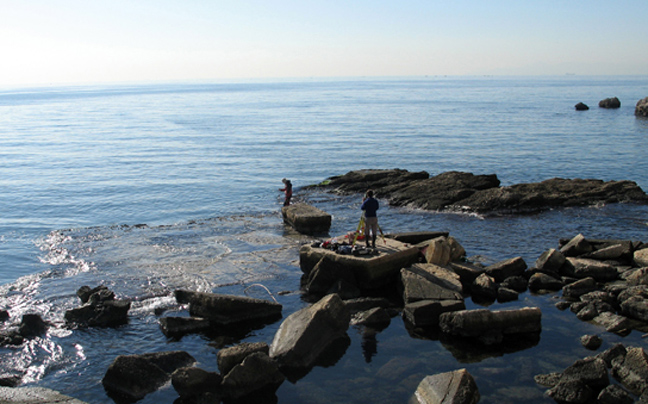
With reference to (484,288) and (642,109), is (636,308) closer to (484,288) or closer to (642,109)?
(484,288)

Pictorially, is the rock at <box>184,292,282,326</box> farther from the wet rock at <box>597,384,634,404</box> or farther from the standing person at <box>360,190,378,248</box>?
the wet rock at <box>597,384,634,404</box>

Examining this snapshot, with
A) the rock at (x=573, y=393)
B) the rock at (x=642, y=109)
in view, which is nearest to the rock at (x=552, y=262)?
the rock at (x=573, y=393)

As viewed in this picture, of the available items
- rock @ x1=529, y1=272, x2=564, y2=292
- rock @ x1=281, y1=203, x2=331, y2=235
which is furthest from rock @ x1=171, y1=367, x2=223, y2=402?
rock @ x1=281, y1=203, x2=331, y2=235

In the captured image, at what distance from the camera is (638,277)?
58.6ft

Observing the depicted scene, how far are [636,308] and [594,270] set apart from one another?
11.3 ft

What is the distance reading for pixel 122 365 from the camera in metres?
13.2

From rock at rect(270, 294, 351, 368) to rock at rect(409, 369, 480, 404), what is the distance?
3.27 m

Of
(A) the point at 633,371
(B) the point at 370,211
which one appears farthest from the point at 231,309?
(A) the point at 633,371

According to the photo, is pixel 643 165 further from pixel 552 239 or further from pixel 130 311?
pixel 130 311

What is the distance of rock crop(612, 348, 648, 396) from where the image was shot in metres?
12.2

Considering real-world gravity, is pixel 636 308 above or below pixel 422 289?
below

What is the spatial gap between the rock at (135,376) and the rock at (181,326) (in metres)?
2.16

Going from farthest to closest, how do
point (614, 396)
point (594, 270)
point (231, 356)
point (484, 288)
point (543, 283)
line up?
1. point (594, 270)
2. point (543, 283)
3. point (484, 288)
4. point (231, 356)
5. point (614, 396)

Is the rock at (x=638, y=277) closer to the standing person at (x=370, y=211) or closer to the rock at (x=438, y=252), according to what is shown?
the rock at (x=438, y=252)
